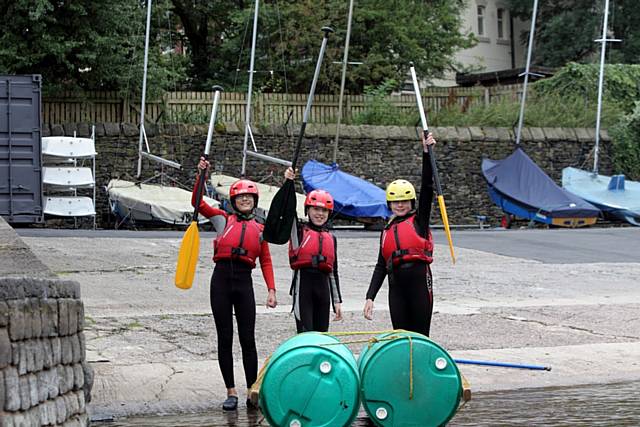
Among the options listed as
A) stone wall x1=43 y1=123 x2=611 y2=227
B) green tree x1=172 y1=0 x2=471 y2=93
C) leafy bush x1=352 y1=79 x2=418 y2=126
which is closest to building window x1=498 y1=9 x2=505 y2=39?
green tree x1=172 y1=0 x2=471 y2=93

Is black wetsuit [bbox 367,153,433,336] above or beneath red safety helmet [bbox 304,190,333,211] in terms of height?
beneath

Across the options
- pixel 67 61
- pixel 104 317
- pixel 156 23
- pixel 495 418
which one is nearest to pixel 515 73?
pixel 156 23

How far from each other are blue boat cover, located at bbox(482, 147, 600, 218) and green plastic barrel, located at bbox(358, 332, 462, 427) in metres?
21.9

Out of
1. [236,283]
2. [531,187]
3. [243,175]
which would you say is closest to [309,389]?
[236,283]

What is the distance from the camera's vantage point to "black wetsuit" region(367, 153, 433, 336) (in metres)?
8.95

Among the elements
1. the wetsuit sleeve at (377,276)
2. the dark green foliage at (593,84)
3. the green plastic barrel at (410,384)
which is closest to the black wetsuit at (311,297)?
the wetsuit sleeve at (377,276)

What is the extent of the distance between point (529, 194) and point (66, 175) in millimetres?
11971

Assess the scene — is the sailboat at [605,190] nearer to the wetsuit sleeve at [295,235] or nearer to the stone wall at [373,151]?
the stone wall at [373,151]

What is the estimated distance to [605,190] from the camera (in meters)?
30.7

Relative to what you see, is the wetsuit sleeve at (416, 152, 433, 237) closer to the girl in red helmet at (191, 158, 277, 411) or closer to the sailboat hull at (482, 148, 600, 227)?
the girl in red helmet at (191, 158, 277, 411)

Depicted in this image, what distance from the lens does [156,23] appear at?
109ft

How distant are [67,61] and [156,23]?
5.67m

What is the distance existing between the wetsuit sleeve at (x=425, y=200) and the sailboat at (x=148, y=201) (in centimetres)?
1679

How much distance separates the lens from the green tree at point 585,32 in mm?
46438
